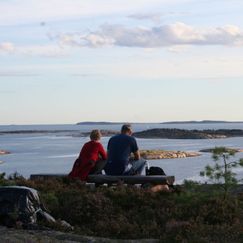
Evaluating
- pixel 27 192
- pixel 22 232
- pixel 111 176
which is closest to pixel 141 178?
pixel 111 176

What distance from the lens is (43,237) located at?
916 cm

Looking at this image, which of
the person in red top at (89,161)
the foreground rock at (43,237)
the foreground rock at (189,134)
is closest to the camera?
the foreground rock at (43,237)

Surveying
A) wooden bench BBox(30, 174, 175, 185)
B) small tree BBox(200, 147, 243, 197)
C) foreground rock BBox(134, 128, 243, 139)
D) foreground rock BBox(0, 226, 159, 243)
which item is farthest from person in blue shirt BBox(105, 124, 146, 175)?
foreground rock BBox(134, 128, 243, 139)

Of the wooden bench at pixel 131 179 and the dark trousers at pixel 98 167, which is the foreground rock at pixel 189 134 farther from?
the wooden bench at pixel 131 179

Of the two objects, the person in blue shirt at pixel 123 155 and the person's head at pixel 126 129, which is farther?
the person's head at pixel 126 129

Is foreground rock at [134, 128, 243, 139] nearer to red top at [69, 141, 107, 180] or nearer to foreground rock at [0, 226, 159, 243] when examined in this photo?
red top at [69, 141, 107, 180]

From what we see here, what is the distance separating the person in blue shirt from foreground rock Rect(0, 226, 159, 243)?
4.22 meters

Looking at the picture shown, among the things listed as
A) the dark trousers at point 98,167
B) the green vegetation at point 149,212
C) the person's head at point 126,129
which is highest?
the person's head at point 126,129

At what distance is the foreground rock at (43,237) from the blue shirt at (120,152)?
4206 mm

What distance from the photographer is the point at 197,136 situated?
11412 cm

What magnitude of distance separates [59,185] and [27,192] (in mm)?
1982

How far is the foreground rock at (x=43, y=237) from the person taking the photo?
8938mm

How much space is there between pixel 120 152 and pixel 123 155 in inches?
3.3

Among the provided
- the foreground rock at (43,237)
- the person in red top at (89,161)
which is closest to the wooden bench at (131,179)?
the person in red top at (89,161)
